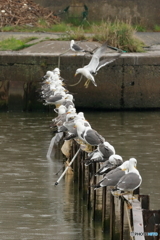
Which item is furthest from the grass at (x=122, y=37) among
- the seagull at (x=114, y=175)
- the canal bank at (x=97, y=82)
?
the seagull at (x=114, y=175)

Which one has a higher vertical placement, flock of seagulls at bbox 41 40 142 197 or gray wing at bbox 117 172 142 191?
gray wing at bbox 117 172 142 191

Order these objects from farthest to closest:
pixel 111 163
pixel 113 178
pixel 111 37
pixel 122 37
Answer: pixel 111 37, pixel 122 37, pixel 111 163, pixel 113 178

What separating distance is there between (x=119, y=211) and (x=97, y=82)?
36.2 ft

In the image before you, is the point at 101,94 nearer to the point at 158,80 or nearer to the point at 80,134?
the point at 158,80

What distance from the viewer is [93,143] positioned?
11273 mm

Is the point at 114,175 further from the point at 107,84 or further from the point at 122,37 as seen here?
the point at 122,37

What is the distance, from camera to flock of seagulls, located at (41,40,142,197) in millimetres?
8898

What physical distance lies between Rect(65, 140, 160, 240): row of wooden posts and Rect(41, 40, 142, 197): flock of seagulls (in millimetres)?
173

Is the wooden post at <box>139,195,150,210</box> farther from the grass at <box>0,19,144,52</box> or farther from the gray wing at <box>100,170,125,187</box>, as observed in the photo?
the grass at <box>0,19,144,52</box>

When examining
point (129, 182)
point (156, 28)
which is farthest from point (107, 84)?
point (129, 182)

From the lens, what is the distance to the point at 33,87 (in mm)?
21344

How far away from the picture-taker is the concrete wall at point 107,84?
2119 cm

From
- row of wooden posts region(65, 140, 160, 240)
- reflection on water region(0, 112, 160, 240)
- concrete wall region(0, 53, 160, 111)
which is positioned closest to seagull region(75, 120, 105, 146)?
row of wooden posts region(65, 140, 160, 240)

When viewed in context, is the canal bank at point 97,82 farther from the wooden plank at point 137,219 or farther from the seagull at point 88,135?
the wooden plank at point 137,219
